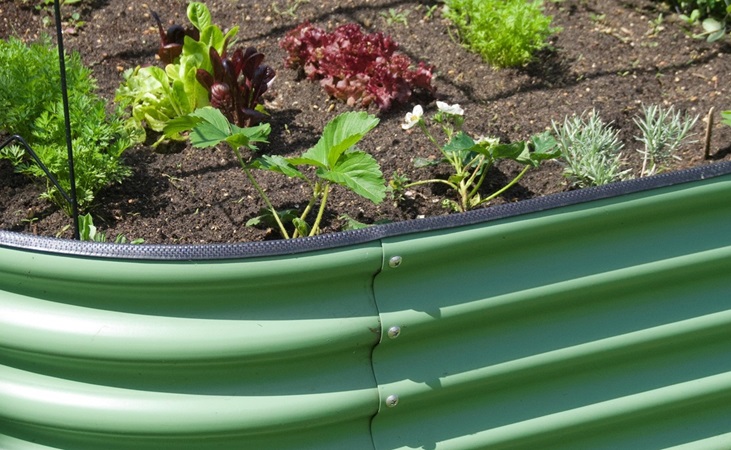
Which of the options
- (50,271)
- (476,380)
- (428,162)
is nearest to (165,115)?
(428,162)

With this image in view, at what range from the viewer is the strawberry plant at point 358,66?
3109 mm

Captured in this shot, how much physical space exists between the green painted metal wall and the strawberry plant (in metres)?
1.20

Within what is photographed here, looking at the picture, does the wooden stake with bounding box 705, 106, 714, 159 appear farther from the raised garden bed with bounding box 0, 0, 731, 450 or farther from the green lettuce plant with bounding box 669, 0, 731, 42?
Result: the green lettuce plant with bounding box 669, 0, 731, 42

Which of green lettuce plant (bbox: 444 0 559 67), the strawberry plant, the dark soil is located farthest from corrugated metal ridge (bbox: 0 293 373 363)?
green lettuce plant (bbox: 444 0 559 67)

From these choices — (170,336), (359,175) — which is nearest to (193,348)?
(170,336)

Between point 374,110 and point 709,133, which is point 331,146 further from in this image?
point 709,133

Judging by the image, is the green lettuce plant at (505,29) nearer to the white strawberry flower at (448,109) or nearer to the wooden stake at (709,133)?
the white strawberry flower at (448,109)

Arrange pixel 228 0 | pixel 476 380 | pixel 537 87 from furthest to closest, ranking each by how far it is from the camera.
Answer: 1. pixel 228 0
2. pixel 537 87
3. pixel 476 380

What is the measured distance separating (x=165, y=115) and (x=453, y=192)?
3.23 feet

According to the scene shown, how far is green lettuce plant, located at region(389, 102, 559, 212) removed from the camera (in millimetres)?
2490

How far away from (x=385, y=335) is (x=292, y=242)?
302 mm

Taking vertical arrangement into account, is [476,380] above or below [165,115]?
below

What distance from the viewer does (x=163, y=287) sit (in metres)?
1.87

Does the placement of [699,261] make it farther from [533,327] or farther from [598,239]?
[533,327]
